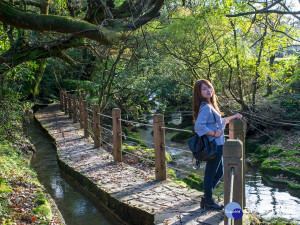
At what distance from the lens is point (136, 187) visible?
6277 millimetres

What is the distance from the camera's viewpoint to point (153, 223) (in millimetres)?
4758

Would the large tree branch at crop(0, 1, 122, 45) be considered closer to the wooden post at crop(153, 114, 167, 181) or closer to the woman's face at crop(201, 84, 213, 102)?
the wooden post at crop(153, 114, 167, 181)

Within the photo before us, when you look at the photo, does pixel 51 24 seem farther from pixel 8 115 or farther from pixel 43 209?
pixel 8 115

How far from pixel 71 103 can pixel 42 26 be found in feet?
33.3

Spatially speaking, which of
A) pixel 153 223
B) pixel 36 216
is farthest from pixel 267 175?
pixel 36 216

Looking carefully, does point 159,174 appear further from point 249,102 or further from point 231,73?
point 249,102

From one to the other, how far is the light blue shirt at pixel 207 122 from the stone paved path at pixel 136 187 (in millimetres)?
1164

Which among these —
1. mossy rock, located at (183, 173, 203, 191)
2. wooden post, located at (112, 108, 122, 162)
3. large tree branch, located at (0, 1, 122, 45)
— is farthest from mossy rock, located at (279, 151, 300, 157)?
large tree branch, located at (0, 1, 122, 45)

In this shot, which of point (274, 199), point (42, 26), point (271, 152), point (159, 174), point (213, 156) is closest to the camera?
point (213, 156)

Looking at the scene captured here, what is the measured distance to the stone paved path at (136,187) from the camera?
4757 millimetres

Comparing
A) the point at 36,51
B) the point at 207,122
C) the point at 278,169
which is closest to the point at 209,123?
the point at 207,122

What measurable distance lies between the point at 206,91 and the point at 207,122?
0.43 m

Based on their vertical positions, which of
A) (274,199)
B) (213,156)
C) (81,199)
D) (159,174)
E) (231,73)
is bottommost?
(274,199)

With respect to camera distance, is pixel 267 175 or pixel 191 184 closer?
pixel 191 184
